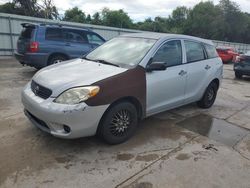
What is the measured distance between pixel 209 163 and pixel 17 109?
3717 millimetres

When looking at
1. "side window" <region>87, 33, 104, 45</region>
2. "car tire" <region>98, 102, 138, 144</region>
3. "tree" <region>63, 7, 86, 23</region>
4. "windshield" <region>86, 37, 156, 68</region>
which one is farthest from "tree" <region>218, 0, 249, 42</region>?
"car tire" <region>98, 102, 138, 144</region>

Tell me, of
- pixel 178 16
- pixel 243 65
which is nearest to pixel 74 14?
pixel 178 16

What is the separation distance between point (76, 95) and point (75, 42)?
5.89 metres

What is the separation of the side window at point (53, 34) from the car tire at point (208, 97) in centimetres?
509

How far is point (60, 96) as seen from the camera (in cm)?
334

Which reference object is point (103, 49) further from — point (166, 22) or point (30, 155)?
point (166, 22)

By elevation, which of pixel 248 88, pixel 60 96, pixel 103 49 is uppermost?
pixel 103 49

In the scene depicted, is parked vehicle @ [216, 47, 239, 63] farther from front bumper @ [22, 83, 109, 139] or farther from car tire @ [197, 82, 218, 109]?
front bumper @ [22, 83, 109, 139]

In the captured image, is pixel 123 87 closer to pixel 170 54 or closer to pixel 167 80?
pixel 167 80

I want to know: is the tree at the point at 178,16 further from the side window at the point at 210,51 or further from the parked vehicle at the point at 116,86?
the parked vehicle at the point at 116,86

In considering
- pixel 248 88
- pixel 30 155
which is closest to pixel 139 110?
pixel 30 155

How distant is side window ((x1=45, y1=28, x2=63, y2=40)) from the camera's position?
8.14 m

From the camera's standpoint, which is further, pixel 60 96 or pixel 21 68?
pixel 21 68

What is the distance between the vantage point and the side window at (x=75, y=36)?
867cm
